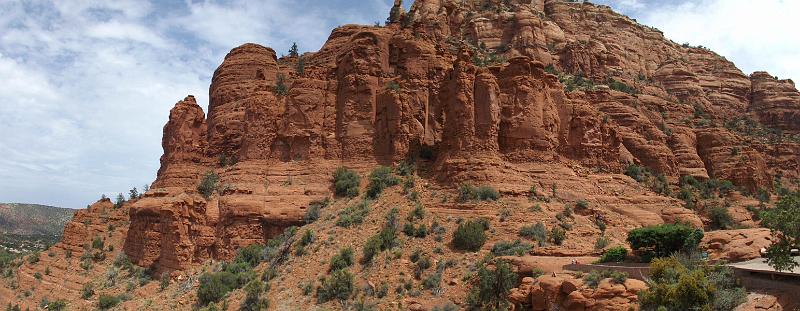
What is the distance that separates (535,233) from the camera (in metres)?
32.7

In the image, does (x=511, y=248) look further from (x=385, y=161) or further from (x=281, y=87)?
(x=281, y=87)

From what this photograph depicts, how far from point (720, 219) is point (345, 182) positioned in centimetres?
2424

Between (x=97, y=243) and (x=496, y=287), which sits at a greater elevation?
(x=97, y=243)

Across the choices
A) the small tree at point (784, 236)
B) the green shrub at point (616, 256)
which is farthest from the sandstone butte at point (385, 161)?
the small tree at point (784, 236)

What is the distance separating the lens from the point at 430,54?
146 ft

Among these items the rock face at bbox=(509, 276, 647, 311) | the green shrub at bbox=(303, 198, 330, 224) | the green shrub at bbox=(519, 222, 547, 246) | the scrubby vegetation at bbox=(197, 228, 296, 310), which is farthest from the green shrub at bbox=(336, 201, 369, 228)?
the rock face at bbox=(509, 276, 647, 311)

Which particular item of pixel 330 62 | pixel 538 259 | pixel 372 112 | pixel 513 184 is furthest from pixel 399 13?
pixel 538 259

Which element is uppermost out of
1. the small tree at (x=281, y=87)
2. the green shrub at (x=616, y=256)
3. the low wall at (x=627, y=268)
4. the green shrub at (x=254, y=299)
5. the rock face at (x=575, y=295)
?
the small tree at (x=281, y=87)

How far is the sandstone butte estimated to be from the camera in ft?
115

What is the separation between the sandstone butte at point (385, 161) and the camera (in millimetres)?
35094

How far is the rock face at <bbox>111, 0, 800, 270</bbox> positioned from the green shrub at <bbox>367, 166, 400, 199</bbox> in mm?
1304

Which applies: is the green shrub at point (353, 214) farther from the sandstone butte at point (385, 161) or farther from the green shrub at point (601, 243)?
the green shrub at point (601, 243)

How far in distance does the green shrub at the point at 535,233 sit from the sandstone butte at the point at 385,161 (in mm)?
949

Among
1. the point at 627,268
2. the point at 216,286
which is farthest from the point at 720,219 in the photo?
the point at 216,286
